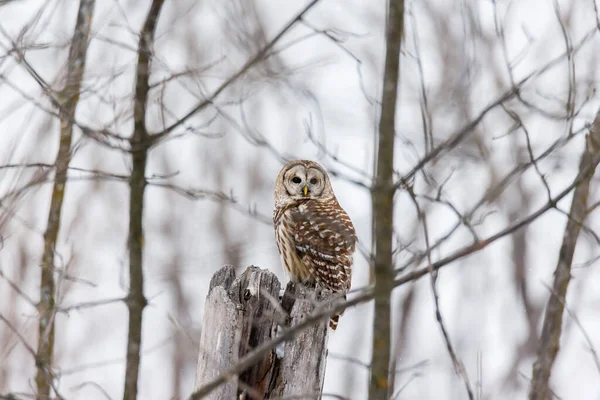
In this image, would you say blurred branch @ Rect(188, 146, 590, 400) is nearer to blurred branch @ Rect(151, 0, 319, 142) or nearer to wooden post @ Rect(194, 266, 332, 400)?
wooden post @ Rect(194, 266, 332, 400)

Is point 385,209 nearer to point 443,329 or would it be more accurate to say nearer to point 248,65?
point 443,329

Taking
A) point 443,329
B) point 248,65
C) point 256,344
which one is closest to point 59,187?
point 248,65

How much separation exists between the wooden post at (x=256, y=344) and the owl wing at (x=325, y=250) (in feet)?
6.52

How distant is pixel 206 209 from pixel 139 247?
5.82m

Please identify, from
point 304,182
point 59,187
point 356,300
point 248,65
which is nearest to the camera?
point 356,300

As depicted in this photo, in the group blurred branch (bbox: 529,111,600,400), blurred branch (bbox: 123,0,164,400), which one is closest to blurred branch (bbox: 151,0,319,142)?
blurred branch (bbox: 123,0,164,400)

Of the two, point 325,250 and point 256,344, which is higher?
point 325,250

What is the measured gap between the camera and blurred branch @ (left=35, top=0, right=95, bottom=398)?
3923 mm

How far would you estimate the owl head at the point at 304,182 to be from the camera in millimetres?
6742

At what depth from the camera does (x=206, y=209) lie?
10875mm

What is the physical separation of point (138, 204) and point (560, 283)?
2489mm

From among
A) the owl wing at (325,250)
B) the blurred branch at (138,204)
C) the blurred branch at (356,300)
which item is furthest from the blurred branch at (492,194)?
the owl wing at (325,250)

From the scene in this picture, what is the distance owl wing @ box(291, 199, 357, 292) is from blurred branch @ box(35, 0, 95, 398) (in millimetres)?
1691

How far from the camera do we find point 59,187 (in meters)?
5.53
